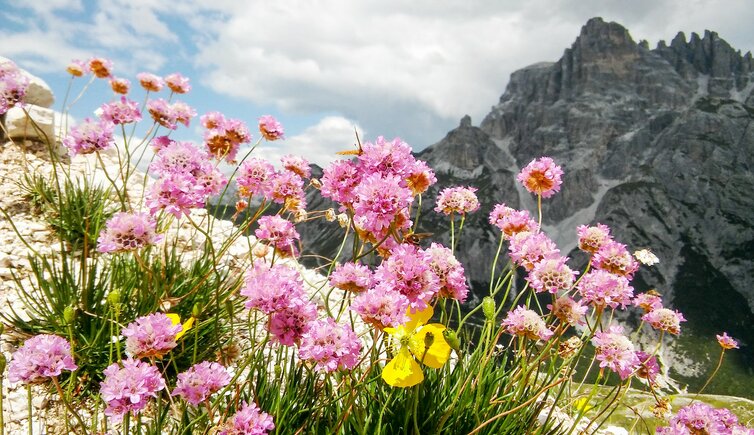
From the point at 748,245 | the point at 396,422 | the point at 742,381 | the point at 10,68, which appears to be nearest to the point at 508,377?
the point at 396,422

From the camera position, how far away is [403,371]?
2.31m

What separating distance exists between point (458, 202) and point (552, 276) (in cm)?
133

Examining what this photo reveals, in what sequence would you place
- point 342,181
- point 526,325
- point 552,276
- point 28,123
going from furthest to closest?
point 28,123
point 526,325
point 552,276
point 342,181

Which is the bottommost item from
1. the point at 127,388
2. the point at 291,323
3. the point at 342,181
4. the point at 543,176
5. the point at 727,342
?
the point at 727,342

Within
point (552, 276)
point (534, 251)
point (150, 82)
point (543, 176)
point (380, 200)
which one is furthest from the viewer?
point (150, 82)

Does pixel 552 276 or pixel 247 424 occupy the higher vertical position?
pixel 552 276

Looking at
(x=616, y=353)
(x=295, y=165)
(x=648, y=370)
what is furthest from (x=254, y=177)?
(x=648, y=370)

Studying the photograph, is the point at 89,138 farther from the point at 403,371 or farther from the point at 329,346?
the point at 403,371

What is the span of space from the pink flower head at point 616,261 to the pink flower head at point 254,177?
287 centimetres

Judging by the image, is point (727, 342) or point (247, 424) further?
point (727, 342)

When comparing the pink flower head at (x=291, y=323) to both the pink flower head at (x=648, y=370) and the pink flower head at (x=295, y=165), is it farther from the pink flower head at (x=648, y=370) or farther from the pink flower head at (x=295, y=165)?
the pink flower head at (x=648, y=370)

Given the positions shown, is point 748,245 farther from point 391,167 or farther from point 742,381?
point 391,167

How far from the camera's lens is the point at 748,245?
163750 millimetres

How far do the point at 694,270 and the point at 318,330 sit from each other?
20263 centimetres
